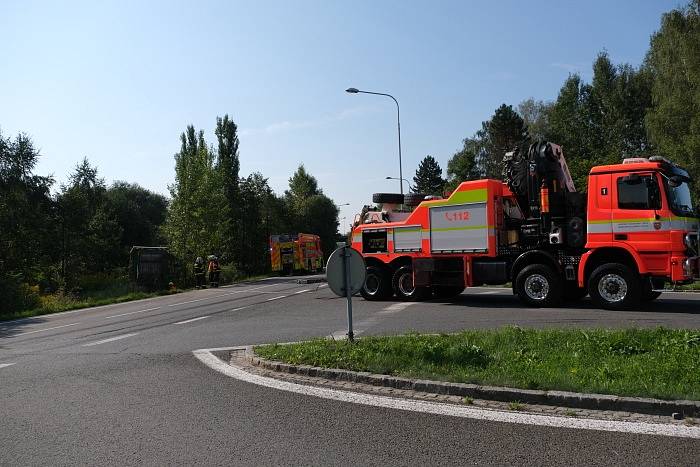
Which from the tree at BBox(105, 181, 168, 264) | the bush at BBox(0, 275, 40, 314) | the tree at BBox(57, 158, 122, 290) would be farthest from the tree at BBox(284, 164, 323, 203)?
the bush at BBox(0, 275, 40, 314)

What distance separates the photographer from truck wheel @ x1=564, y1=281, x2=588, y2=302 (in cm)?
1451

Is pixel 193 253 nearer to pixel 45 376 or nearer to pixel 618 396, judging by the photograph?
pixel 45 376

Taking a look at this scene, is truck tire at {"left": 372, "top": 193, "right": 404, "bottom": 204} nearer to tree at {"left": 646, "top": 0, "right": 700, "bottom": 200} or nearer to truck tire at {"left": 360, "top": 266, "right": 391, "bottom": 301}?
truck tire at {"left": 360, "top": 266, "right": 391, "bottom": 301}

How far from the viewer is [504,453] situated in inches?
179

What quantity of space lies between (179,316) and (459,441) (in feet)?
41.9

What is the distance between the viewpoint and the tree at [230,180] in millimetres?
48375

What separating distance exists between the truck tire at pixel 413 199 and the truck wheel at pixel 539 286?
15.3 ft

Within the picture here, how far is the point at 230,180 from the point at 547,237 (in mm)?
43096

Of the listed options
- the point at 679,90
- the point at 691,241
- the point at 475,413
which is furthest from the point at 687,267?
the point at 679,90

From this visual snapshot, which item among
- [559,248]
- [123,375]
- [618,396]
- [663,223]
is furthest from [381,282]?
[618,396]

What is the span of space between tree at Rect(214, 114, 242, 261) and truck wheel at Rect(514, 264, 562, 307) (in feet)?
106

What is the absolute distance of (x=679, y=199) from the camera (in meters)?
12.8

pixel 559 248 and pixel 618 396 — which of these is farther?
pixel 559 248

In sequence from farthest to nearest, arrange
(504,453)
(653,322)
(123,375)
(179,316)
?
(179,316), (653,322), (123,375), (504,453)
